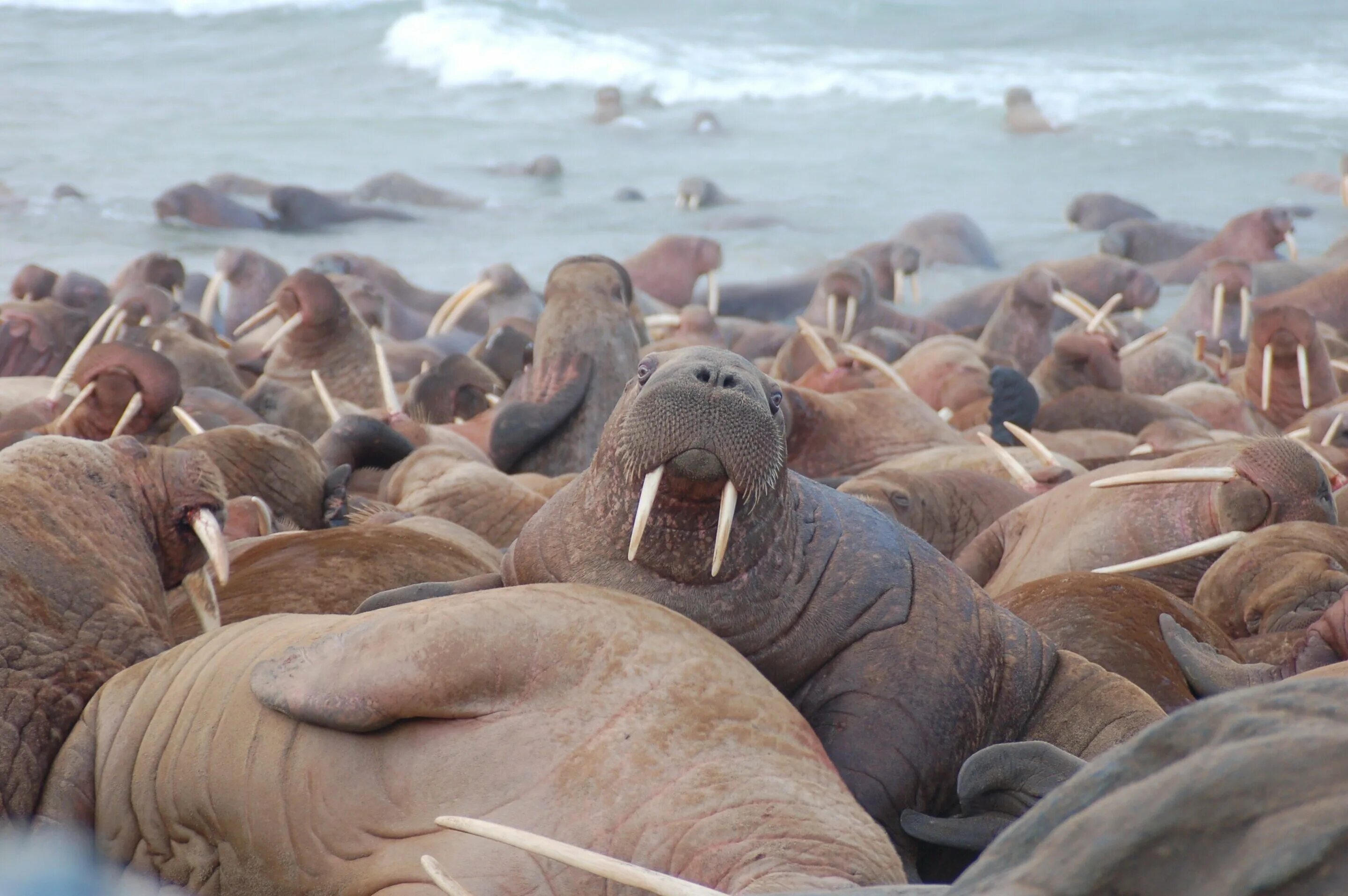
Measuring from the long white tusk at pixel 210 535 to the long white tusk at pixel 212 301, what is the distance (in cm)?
919

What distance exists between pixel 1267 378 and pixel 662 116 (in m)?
24.8

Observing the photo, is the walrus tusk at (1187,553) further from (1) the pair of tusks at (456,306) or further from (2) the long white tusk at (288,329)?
(1) the pair of tusks at (456,306)

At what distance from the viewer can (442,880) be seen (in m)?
2.46

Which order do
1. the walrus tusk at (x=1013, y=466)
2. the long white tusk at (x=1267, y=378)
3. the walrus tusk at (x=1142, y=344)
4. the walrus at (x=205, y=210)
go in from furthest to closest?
the walrus at (x=205, y=210) → the walrus tusk at (x=1142, y=344) → the long white tusk at (x=1267, y=378) → the walrus tusk at (x=1013, y=466)

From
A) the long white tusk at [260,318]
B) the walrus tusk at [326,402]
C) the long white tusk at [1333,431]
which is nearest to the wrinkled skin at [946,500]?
the long white tusk at [1333,431]

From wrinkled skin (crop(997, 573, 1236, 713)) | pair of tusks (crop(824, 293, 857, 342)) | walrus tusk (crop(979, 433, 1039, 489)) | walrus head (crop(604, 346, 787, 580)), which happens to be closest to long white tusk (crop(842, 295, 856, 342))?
pair of tusks (crop(824, 293, 857, 342))

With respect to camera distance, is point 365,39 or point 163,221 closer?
point 163,221

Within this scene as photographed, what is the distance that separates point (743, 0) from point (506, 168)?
19801 millimetres

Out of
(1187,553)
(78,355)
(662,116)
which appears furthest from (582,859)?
(662,116)

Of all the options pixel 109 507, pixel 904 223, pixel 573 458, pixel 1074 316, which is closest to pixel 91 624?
pixel 109 507

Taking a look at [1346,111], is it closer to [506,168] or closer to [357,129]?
[506,168]

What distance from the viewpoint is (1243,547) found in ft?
16.4

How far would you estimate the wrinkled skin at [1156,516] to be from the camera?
5.21 meters

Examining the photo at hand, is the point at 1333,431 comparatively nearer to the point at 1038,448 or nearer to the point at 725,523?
the point at 1038,448
